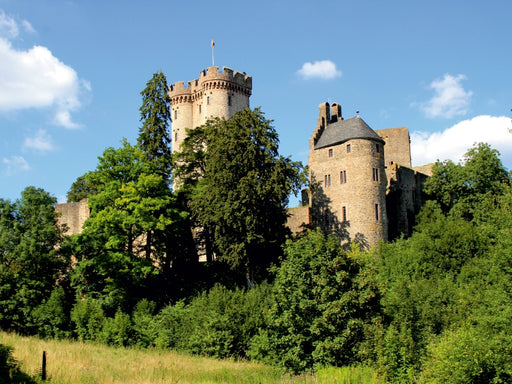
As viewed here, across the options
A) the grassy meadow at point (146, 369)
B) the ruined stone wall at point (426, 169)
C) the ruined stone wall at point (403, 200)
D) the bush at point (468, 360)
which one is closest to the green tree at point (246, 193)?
the grassy meadow at point (146, 369)

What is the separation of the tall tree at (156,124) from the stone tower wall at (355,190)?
37.6 ft

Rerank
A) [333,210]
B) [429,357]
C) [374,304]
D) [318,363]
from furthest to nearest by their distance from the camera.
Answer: [333,210], [374,304], [318,363], [429,357]

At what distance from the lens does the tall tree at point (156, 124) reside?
42.7 metres

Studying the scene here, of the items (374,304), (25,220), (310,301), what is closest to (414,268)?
(374,304)

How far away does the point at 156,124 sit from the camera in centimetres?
4356

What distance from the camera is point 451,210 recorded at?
4425 cm

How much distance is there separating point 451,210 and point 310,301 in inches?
935

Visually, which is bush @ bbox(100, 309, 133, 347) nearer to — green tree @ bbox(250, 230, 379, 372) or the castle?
green tree @ bbox(250, 230, 379, 372)

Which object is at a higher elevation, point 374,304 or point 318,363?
point 374,304

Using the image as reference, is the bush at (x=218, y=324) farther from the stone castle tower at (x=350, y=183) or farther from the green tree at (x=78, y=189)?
the green tree at (x=78, y=189)

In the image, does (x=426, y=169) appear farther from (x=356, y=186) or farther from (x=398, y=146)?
(x=356, y=186)

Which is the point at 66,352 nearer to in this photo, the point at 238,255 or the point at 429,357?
the point at 238,255

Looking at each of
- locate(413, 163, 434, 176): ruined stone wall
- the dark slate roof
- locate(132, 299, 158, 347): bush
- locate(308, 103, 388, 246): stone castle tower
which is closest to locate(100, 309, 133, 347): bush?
locate(132, 299, 158, 347): bush

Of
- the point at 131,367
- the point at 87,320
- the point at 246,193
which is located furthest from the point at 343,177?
the point at 131,367
